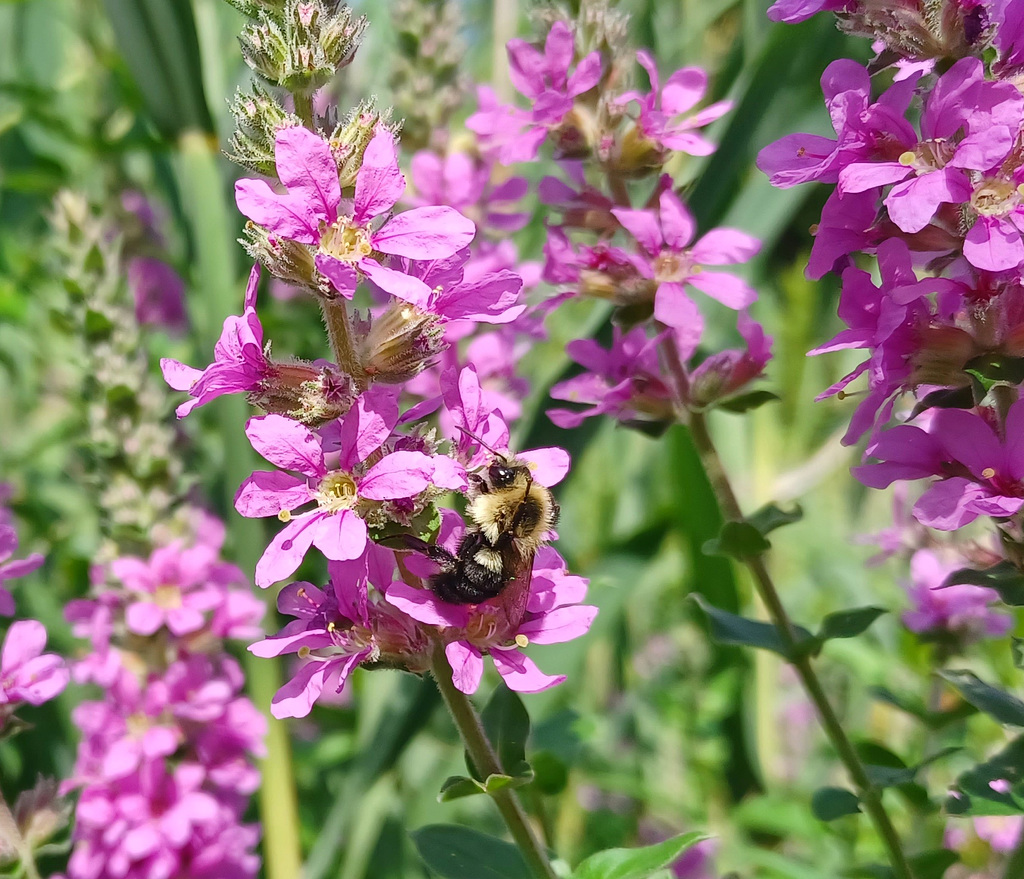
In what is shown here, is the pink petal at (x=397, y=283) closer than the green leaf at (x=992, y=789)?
Yes

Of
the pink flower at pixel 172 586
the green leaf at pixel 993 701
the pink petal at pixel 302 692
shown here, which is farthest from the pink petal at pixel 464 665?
the pink flower at pixel 172 586

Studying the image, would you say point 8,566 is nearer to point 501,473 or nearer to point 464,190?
point 501,473

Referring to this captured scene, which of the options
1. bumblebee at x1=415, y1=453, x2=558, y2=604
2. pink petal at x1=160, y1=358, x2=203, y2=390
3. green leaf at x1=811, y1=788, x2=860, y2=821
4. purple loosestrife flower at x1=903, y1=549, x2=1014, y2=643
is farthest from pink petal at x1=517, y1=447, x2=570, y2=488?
purple loosestrife flower at x1=903, y1=549, x2=1014, y2=643

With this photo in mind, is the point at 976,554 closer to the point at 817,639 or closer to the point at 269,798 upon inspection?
the point at 817,639

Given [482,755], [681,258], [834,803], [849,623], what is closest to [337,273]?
[482,755]

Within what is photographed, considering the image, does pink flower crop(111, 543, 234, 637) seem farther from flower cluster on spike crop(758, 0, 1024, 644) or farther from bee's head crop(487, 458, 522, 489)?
flower cluster on spike crop(758, 0, 1024, 644)

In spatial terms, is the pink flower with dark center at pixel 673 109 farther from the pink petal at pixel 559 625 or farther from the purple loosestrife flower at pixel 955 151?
the pink petal at pixel 559 625

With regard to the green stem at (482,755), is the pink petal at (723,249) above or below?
above

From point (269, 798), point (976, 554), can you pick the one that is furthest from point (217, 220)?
point (976, 554)
